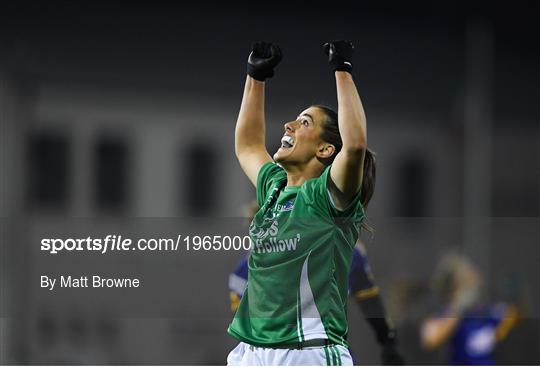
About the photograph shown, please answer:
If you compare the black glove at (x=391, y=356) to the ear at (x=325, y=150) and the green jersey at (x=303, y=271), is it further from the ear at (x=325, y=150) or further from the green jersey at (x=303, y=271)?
the ear at (x=325, y=150)

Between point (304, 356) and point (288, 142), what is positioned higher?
point (288, 142)

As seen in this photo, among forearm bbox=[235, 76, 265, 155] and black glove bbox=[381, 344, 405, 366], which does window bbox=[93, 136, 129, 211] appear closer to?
black glove bbox=[381, 344, 405, 366]

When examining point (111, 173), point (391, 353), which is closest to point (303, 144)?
point (391, 353)

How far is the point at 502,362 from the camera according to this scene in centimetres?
997

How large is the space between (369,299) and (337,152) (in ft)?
5.55

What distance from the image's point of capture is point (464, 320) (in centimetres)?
926

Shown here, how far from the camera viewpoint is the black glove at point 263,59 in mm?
5227

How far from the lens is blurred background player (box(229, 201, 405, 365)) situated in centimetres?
634

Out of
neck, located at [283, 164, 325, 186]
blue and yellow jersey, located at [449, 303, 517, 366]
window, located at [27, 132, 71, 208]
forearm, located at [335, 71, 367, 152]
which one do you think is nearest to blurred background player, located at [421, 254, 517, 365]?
blue and yellow jersey, located at [449, 303, 517, 366]

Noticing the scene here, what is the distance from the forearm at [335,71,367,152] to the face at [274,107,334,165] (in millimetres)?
401

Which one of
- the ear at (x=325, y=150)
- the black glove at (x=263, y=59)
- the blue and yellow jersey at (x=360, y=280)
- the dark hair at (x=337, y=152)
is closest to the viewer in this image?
the dark hair at (x=337, y=152)

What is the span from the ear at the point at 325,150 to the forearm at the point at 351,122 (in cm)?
41

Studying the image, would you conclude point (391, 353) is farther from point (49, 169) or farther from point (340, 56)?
point (49, 169)

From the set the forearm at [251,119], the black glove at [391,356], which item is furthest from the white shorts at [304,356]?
the black glove at [391,356]
